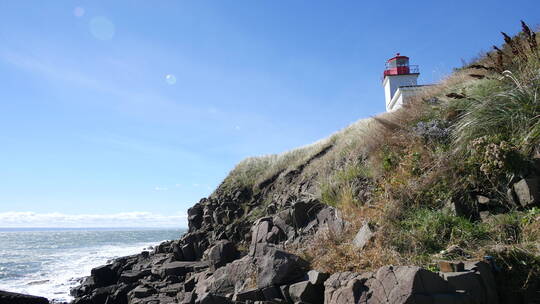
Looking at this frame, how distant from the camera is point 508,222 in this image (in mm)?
4586

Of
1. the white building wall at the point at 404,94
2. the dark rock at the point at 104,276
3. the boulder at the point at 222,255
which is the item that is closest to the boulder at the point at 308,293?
the boulder at the point at 222,255

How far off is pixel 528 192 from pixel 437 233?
4.05 feet

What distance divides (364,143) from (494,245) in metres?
5.54

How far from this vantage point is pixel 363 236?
537 cm

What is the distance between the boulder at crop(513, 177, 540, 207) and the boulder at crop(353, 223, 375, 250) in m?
1.95

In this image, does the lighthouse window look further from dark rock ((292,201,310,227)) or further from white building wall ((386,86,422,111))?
dark rock ((292,201,310,227))

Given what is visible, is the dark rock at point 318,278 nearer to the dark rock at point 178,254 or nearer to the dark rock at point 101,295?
the dark rock at point 178,254

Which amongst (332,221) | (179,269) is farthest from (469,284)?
(179,269)

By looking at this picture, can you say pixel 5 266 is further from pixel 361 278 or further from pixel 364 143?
pixel 361 278

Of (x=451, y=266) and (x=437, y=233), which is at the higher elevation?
(x=437, y=233)

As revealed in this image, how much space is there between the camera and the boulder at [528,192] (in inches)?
186

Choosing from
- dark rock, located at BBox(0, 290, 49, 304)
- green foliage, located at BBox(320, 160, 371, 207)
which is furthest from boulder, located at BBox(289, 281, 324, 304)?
dark rock, located at BBox(0, 290, 49, 304)

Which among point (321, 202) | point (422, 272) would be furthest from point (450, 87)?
point (422, 272)

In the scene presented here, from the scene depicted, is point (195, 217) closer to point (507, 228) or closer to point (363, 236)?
point (363, 236)
